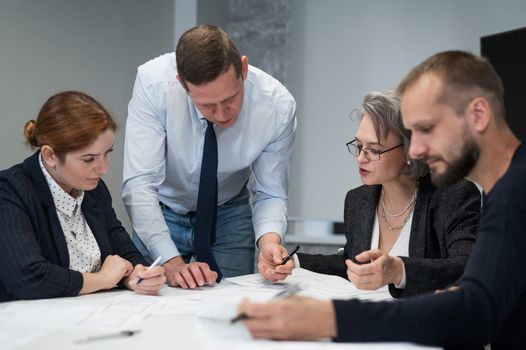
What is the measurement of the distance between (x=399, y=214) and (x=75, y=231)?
105 cm

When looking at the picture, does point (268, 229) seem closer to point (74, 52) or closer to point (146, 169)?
point (146, 169)

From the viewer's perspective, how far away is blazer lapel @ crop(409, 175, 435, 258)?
2.14 meters

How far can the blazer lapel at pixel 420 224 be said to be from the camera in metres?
2.14

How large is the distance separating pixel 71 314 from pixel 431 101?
952 mm

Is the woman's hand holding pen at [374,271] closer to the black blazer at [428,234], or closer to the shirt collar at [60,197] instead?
the black blazer at [428,234]

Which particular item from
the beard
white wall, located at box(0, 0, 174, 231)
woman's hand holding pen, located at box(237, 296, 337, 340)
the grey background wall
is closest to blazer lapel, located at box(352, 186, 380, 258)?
the beard

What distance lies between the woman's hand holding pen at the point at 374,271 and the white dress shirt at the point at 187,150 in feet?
2.44

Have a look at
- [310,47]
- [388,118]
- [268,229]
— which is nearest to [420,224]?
[388,118]

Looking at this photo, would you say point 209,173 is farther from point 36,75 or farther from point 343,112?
point 343,112

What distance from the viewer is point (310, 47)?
4.82 meters

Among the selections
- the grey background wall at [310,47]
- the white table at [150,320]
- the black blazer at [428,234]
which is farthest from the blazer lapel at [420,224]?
the grey background wall at [310,47]

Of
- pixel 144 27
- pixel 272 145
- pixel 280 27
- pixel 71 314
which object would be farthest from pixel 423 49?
pixel 71 314

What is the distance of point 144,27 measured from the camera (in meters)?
4.54

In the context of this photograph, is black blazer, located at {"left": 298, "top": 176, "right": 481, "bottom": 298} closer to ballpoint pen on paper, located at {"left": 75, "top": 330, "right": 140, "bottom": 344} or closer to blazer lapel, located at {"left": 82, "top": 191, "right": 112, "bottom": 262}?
blazer lapel, located at {"left": 82, "top": 191, "right": 112, "bottom": 262}
